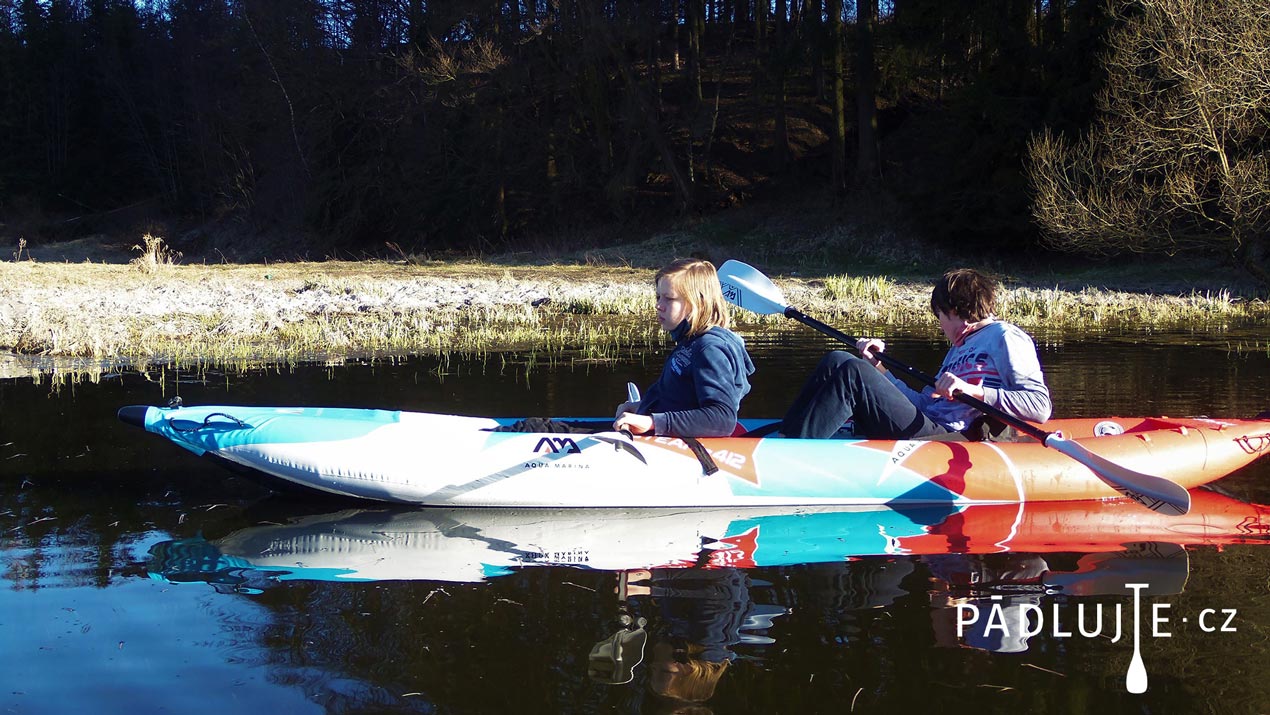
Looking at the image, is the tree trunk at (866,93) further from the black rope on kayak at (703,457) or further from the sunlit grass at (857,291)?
the black rope on kayak at (703,457)

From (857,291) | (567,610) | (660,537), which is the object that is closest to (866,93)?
(857,291)

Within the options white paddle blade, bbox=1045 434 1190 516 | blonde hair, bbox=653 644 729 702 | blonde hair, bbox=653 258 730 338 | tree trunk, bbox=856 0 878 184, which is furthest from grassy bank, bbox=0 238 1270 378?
blonde hair, bbox=653 644 729 702

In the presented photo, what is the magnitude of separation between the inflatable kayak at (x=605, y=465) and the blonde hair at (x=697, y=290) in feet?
2.11

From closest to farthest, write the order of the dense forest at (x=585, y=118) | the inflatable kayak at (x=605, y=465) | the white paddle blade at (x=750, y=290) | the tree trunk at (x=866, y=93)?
1. the inflatable kayak at (x=605, y=465)
2. the white paddle blade at (x=750, y=290)
3. the dense forest at (x=585, y=118)
4. the tree trunk at (x=866, y=93)

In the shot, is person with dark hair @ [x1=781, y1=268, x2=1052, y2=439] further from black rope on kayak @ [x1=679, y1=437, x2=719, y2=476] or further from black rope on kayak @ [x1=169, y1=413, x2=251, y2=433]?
black rope on kayak @ [x1=169, y1=413, x2=251, y2=433]

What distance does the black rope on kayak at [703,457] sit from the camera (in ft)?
18.1

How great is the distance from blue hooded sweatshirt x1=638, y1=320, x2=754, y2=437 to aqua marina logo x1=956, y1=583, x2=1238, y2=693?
5.46ft

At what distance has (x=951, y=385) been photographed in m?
5.37

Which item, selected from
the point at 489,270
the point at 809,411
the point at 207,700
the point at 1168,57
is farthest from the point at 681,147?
the point at 207,700

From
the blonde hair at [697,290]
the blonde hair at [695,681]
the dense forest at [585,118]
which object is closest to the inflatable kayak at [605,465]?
the blonde hair at [697,290]

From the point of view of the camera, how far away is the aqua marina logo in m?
3.82

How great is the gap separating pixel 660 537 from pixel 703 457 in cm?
56

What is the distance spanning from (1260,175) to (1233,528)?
10904mm

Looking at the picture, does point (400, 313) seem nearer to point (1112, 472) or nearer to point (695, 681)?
point (1112, 472)
